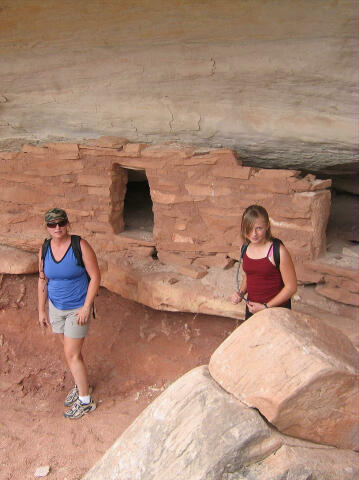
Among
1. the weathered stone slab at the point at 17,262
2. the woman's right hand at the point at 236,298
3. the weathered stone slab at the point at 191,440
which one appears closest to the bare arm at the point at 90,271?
the woman's right hand at the point at 236,298

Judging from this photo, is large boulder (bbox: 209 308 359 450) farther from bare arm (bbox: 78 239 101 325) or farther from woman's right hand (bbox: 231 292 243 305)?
bare arm (bbox: 78 239 101 325)

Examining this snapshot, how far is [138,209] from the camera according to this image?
4.66 metres

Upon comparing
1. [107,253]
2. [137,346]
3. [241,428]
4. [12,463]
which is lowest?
[12,463]

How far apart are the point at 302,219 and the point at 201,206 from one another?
0.70 meters

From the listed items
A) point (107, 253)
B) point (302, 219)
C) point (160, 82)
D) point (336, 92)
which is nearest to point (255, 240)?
point (302, 219)

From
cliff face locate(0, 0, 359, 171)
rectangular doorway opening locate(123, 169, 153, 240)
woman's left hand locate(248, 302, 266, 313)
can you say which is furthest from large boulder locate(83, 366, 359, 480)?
rectangular doorway opening locate(123, 169, 153, 240)

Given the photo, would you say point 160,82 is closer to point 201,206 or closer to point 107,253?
point 201,206

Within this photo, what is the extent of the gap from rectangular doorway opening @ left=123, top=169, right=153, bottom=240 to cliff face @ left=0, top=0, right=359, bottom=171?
76 centimetres

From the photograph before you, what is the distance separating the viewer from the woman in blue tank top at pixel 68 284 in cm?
285

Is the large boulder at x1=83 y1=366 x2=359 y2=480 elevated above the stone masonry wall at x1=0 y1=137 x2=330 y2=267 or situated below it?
below

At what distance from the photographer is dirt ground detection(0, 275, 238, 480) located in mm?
2988

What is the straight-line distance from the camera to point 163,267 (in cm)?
367

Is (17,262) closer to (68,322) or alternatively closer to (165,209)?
(68,322)

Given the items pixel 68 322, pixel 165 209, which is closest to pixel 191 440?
pixel 68 322
